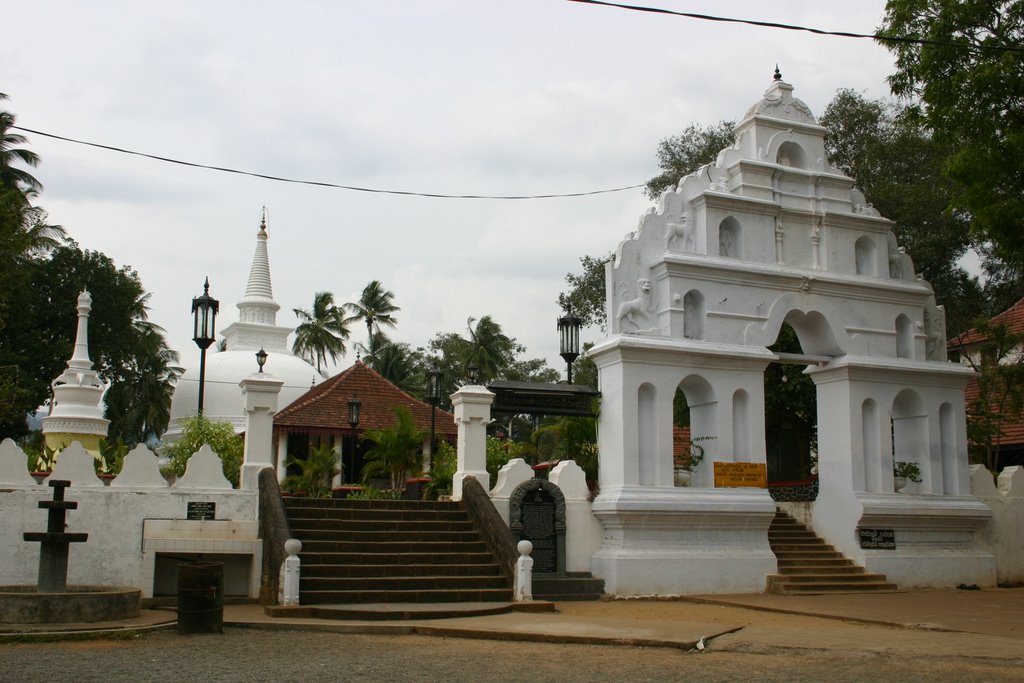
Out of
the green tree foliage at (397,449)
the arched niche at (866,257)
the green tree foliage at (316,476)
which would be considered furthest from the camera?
the green tree foliage at (397,449)

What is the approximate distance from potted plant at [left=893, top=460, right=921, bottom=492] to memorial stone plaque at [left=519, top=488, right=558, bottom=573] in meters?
6.68

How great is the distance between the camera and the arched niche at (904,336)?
64.2ft

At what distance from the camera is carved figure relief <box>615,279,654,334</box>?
56.9ft

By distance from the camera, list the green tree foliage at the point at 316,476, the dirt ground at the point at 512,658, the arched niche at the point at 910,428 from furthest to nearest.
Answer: the green tree foliage at the point at 316,476 → the arched niche at the point at 910,428 → the dirt ground at the point at 512,658

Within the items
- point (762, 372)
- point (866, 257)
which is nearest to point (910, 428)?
point (866, 257)

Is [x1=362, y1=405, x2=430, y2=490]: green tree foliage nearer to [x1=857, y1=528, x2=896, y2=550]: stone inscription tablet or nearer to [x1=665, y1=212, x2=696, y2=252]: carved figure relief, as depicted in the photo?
[x1=665, y1=212, x2=696, y2=252]: carved figure relief

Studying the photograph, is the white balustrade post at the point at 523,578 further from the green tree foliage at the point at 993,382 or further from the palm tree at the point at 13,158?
the palm tree at the point at 13,158

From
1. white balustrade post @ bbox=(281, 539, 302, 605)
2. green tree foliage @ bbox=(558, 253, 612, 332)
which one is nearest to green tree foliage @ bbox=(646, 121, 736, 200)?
green tree foliage @ bbox=(558, 253, 612, 332)

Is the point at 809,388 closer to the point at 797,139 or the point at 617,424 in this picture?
the point at 797,139

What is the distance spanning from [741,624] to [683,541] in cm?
428

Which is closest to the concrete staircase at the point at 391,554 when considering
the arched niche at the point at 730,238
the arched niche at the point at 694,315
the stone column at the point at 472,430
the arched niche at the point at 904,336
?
the stone column at the point at 472,430

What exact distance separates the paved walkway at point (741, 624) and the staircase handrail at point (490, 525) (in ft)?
3.16

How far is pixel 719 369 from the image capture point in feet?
58.0

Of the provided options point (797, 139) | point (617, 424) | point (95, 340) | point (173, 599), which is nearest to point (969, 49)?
point (797, 139)
